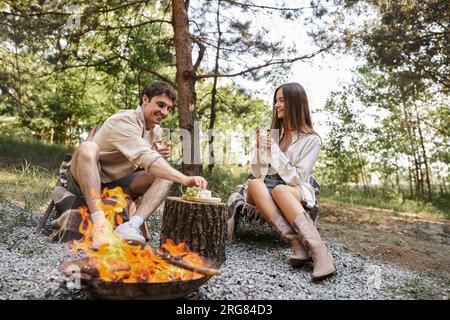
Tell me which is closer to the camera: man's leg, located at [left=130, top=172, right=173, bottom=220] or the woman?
the woman

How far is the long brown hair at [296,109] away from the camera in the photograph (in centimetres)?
310

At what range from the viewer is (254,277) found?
2.48m

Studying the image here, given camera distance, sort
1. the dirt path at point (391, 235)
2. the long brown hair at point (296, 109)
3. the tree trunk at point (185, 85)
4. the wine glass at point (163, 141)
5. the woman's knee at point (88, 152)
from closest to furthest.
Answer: the woman's knee at point (88, 152) → the long brown hair at point (296, 109) → the wine glass at point (163, 141) → the dirt path at point (391, 235) → the tree trunk at point (185, 85)

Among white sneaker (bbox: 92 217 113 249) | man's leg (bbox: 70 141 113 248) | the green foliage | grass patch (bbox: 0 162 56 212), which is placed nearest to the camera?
white sneaker (bbox: 92 217 113 249)

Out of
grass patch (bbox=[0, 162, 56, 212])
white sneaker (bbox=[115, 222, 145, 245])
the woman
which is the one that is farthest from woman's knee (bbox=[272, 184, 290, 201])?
grass patch (bbox=[0, 162, 56, 212])

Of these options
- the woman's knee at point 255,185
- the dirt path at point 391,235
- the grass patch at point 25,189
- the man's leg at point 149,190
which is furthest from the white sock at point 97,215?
the dirt path at point 391,235

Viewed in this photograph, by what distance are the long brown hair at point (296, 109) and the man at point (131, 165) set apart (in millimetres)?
887

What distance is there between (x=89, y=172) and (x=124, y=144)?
32 cm

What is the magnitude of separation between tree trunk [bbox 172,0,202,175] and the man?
7.08ft

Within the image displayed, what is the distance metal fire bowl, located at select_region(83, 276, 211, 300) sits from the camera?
5.78 feet

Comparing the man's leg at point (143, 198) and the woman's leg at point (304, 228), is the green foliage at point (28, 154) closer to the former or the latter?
the man's leg at point (143, 198)

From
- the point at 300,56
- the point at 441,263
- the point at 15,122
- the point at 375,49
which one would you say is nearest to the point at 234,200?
the point at 441,263

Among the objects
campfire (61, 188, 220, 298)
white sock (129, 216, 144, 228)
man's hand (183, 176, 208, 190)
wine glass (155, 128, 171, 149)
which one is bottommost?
campfire (61, 188, 220, 298)

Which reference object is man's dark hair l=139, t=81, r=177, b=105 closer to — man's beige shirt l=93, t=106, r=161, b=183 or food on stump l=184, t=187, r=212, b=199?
man's beige shirt l=93, t=106, r=161, b=183
